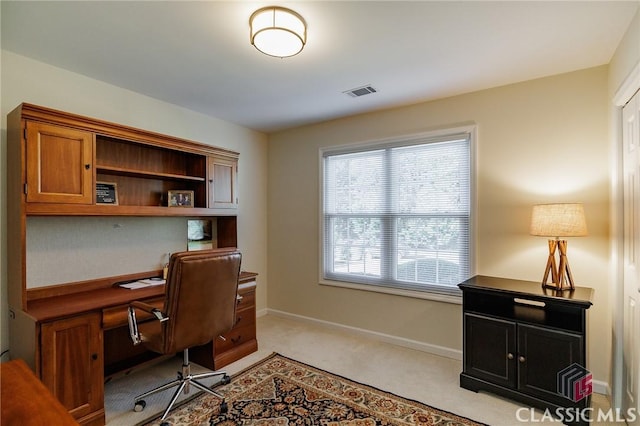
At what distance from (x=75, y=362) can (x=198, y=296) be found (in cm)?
84

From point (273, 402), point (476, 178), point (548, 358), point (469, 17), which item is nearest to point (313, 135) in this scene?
point (476, 178)

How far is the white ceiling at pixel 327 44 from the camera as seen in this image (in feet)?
6.01

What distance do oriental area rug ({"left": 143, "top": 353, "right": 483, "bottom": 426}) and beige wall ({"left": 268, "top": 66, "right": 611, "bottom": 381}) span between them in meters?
1.07

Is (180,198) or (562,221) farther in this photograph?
(180,198)

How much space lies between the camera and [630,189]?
2.10 metres

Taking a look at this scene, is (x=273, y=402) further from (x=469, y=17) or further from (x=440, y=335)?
(x=469, y=17)

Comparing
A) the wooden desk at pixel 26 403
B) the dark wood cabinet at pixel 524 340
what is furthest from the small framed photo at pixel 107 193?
the dark wood cabinet at pixel 524 340

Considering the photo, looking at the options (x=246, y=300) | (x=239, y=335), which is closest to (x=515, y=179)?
(x=246, y=300)

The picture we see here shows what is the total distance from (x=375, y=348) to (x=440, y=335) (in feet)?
2.22

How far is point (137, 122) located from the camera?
305 centimetres

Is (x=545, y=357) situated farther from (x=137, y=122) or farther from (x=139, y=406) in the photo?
(x=137, y=122)

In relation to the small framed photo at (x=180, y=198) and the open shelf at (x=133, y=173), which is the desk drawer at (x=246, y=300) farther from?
the open shelf at (x=133, y=173)

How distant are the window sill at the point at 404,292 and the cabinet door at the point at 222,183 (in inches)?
60.7

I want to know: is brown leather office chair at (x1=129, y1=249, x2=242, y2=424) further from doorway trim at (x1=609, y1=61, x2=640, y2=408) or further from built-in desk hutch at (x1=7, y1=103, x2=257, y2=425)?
doorway trim at (x1=609, y1=61, x2=640, y2=408)
